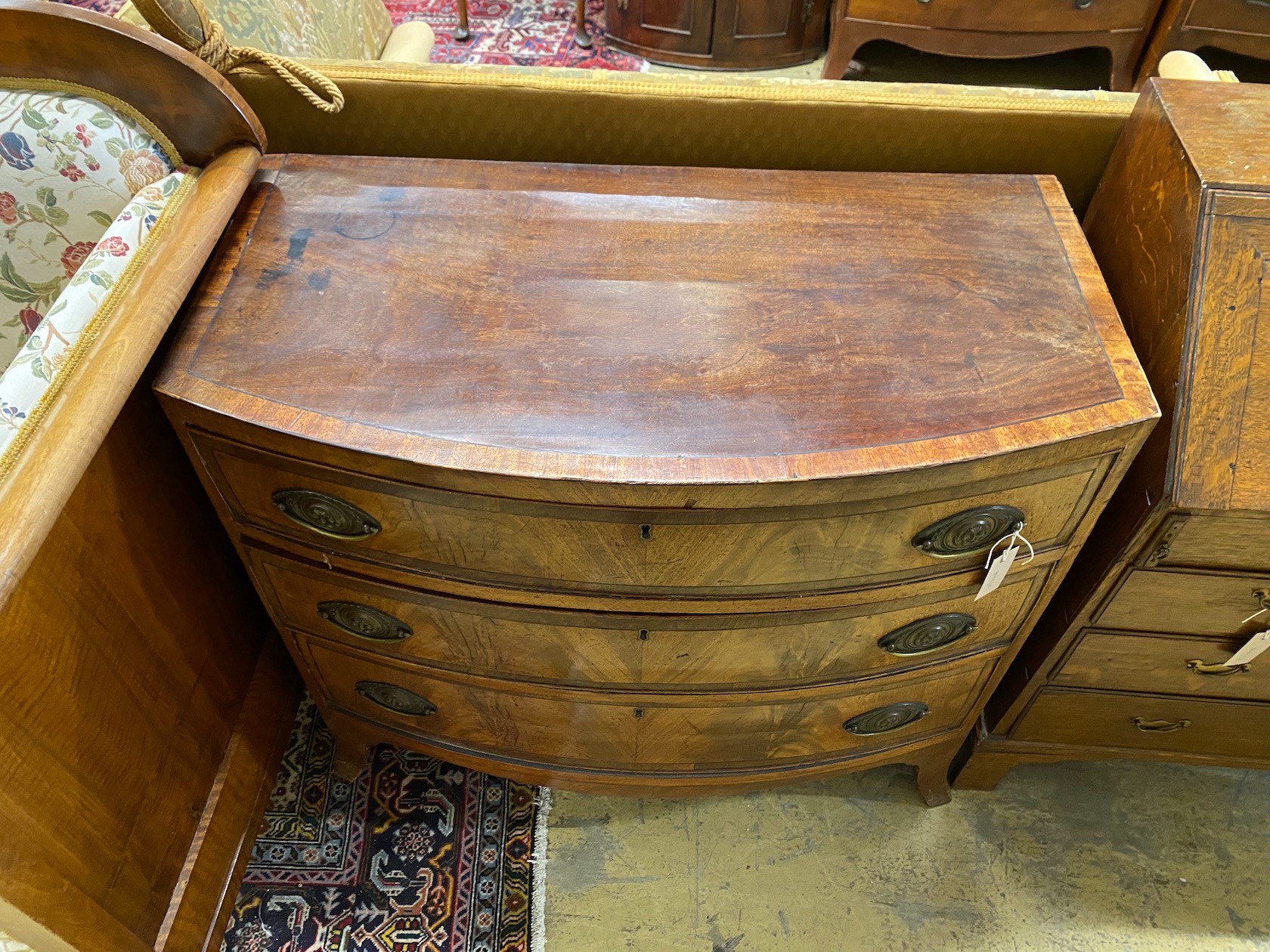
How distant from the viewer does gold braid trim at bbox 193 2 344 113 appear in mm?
956

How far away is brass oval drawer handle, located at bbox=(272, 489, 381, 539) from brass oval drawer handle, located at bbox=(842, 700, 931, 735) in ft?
2.20

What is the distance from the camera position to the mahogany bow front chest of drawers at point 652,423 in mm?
743

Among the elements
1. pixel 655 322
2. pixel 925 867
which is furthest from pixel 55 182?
pixel 925 867

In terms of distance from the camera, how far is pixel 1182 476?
0.82 m

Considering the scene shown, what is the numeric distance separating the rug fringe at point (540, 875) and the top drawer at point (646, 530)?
0.64 metres

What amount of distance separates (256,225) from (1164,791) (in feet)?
5.23

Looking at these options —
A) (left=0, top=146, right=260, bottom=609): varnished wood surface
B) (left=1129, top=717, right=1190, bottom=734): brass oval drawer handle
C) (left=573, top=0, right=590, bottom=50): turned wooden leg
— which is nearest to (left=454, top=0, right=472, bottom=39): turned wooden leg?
(left=573, top=0, right=590, bottom=50): turned wooden leg

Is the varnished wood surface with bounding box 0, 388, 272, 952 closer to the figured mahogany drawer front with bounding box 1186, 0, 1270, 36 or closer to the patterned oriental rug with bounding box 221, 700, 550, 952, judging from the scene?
the patterned oriental rug with bounding box 221, 700, 550, 952

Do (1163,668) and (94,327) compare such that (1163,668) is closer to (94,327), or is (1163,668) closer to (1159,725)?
(1159,725)

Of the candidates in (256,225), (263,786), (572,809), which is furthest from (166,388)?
(572,809)

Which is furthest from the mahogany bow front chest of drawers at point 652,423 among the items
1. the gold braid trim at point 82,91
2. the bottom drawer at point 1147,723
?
the bottom drawer at point 1147,723

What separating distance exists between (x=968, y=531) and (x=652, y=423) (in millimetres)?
337

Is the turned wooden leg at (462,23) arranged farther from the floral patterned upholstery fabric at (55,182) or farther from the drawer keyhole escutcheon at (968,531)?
the drawer keyhole escutcheon at (968,531)

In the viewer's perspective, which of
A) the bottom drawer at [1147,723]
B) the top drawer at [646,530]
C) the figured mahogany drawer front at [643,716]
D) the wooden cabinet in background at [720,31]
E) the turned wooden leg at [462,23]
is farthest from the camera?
the turned wooden leg at [462,23]
